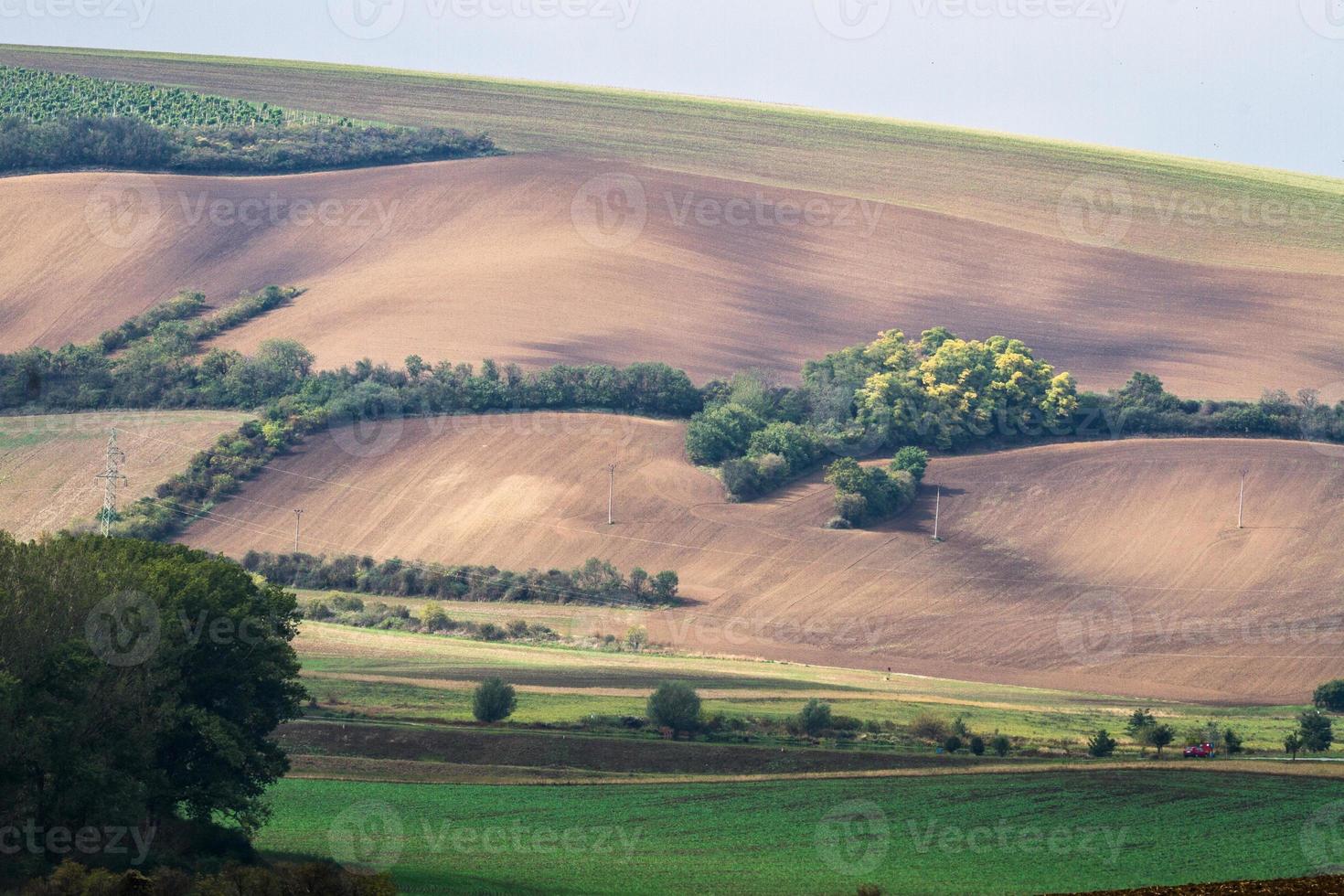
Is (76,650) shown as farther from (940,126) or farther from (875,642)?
(940,126)

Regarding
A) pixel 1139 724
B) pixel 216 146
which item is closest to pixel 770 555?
pixel 1139 724

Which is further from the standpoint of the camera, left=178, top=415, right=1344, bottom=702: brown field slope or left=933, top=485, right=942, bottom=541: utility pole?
left=933, top=485, right=942, bottom=541: utility pole

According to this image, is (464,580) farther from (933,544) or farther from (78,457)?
(78,457)

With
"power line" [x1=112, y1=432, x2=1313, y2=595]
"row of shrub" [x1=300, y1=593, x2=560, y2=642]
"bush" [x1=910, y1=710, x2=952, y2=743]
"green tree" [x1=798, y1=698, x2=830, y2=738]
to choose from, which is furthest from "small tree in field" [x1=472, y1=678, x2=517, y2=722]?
"power line" [x1=112, y1=432, x2=1313, y2=595]

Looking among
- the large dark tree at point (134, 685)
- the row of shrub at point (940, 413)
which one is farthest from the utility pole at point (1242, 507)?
the large dark tree at point (134, 685)

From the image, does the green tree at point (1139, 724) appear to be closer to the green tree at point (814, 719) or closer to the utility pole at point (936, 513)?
the green tree at point (814, 719)

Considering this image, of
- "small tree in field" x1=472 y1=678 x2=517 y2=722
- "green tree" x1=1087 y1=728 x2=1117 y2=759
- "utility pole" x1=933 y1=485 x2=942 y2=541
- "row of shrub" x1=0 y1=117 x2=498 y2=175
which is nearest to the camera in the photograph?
"green tree" x1=1087 y1=728 x2=1117 y2=759

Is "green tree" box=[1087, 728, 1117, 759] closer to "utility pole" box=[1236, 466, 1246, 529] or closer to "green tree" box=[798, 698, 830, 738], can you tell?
"green tree" box=[798, 698, 830, 738]
